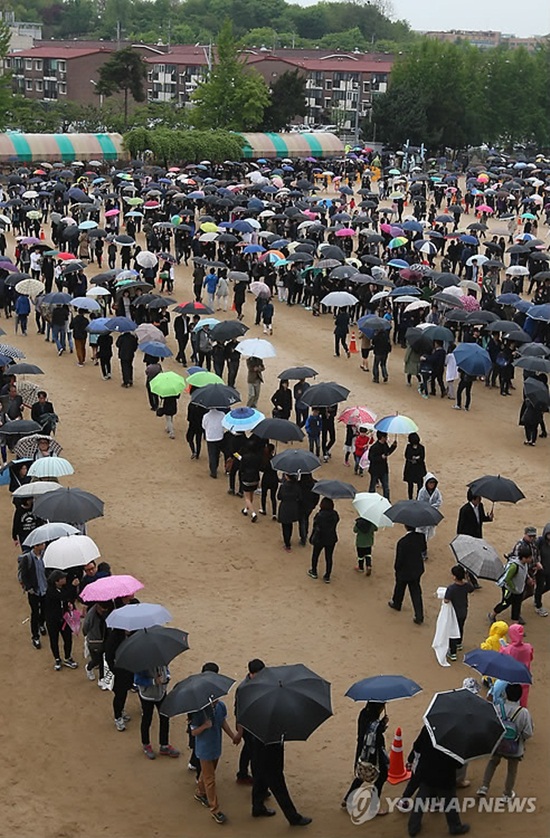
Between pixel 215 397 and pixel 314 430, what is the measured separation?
1900mm

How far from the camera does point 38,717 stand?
9.47 m

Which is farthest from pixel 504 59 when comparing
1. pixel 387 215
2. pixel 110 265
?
pixel 110 265

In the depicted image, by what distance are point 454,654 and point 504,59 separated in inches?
2706

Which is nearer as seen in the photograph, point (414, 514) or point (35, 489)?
point (414, 514)

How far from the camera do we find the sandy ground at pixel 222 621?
325 inches

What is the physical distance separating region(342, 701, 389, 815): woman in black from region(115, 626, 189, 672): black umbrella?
1606 mm

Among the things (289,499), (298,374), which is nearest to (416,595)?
(289,499)

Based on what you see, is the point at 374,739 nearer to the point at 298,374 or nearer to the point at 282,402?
the point at 282,402

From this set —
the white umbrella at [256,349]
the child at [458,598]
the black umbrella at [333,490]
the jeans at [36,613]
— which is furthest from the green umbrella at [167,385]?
the child at [458,598]

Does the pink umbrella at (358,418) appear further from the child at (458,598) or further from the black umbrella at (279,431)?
the child at (458,598)

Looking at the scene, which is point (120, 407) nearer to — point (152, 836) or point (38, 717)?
point (38, 717)

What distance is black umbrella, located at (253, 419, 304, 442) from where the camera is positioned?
13258 mm

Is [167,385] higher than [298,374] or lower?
lower

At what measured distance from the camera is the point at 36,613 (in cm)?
1057
